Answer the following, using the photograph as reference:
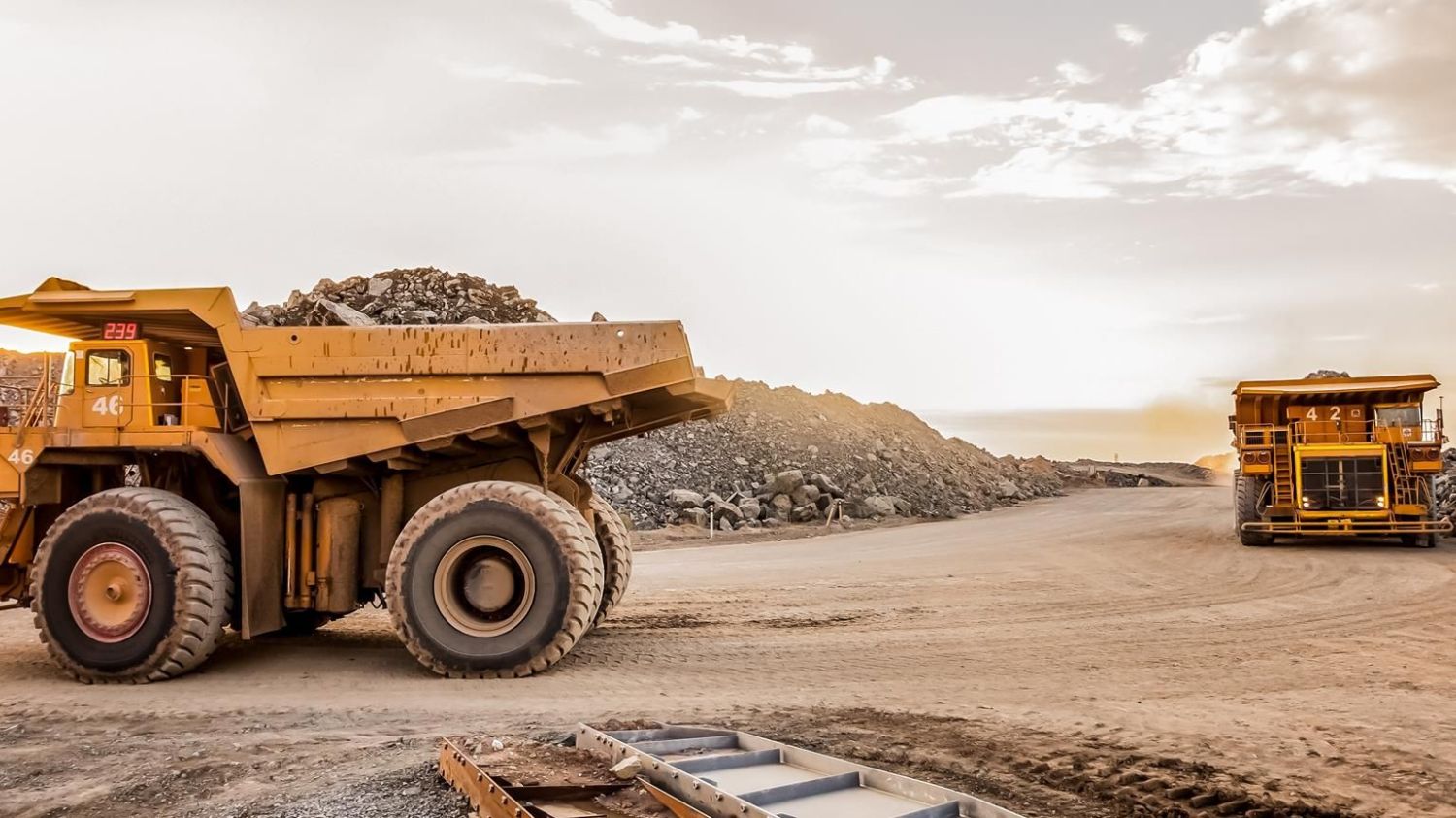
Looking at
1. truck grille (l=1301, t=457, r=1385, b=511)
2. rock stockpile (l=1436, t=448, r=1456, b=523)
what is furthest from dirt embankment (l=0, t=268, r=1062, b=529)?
rock stockpile (l=1436, t=448, r=1456, b=523)

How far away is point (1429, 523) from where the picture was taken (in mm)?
18984

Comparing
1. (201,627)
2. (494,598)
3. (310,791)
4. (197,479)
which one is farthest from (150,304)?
(310,791)

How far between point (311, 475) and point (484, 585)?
190cm

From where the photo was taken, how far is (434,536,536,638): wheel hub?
8383 millimetres

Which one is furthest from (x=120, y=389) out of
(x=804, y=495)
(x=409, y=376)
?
(x=804, y=495)

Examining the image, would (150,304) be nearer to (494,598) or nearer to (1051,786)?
(494,598)

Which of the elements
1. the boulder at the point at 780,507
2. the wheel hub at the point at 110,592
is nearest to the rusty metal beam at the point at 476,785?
the wheel hub at the point at 110,592

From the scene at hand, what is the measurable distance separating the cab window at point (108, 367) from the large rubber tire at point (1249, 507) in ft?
59.8

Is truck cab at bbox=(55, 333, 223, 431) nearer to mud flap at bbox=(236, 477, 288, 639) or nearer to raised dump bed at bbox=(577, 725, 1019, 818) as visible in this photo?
mud flap at bbox=(236, 477, 288, 639)

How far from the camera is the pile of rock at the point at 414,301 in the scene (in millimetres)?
29094

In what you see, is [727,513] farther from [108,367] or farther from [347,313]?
[108,367]

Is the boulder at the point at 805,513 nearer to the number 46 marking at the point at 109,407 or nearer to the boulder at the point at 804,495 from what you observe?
the boulder at the point at 804,495

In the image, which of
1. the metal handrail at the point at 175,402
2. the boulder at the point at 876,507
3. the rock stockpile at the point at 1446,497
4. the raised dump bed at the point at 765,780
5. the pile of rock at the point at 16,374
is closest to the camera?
the raised dump bed at the point at 765,780

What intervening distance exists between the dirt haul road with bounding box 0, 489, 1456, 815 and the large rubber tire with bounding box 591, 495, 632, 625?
0.36 m
